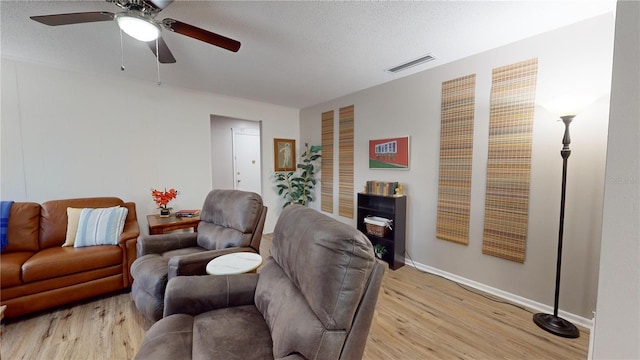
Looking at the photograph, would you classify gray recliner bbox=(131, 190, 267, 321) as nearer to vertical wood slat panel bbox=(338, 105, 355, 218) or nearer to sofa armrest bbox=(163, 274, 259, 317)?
sofa armrest bbox=(163, 274, 259, 317)

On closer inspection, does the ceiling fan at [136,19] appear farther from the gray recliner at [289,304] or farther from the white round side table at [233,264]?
the white round side table at [233,264]

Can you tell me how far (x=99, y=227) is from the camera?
231 cm

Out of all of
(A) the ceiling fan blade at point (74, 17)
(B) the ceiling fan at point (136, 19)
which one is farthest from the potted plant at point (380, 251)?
(A) the ceiling fan blade at point (74, 17)

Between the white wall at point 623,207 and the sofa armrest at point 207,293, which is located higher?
the white wall at point 623,207

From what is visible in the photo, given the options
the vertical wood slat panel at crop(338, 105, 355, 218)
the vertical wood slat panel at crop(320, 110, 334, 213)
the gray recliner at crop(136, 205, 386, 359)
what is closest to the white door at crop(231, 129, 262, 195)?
the vertical wood slat panel at crop(320, 110, 334, 213)

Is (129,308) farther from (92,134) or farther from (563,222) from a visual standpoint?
(563,222)

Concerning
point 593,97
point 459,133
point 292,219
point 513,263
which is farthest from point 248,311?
point 593,97

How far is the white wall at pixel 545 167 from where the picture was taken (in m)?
1.80

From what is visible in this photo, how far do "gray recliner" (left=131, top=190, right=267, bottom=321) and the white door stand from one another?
8.36 ft

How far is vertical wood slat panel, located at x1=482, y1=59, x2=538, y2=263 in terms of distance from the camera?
6.86 ft

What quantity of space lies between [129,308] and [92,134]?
2.11 metres

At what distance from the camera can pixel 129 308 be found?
209 centimetres

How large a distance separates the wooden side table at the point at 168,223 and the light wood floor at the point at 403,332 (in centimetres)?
65

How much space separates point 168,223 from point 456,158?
3.20 metres
